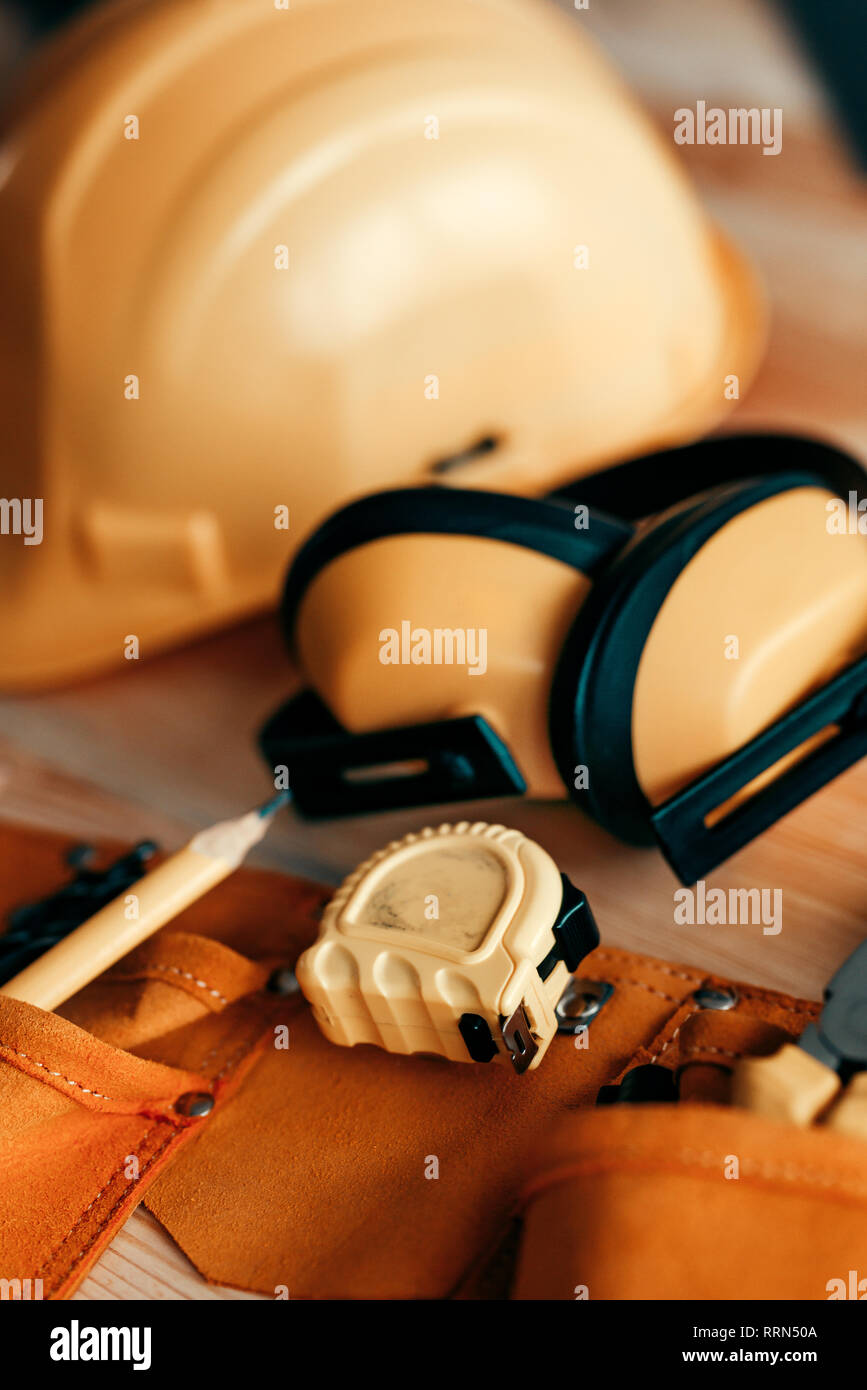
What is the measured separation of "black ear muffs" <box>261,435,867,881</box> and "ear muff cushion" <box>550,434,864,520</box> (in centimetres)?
10

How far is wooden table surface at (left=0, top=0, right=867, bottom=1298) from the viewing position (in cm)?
60

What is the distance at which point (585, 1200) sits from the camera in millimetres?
402

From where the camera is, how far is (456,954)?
1.58 ft

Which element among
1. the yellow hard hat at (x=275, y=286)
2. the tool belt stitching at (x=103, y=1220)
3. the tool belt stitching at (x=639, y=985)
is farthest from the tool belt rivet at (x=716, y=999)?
the yellow hard hat at (x=275, y=286)

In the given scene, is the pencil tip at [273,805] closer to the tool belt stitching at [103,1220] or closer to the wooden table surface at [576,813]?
the wooden table surface at [576,813]

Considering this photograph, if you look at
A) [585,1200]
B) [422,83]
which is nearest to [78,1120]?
[585,1200]

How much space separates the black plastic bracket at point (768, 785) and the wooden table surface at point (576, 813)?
6 cm

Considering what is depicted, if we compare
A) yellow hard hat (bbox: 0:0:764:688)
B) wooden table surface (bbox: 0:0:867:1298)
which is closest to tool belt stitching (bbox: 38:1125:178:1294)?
wooden table surface (bbox: 0:0:867:1298)

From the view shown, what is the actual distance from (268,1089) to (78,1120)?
0.29 feet

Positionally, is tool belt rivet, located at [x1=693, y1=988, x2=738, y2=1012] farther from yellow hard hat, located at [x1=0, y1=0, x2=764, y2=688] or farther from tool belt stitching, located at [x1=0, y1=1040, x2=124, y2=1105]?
yellow hard hat, located at [x1=0, y1=0, x2=764, y2=688]

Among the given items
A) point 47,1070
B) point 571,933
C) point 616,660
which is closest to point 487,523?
point 616,660

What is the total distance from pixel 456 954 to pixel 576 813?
232 mm

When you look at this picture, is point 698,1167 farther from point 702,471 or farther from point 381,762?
point 702,471

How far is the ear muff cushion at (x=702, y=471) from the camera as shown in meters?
0.73
